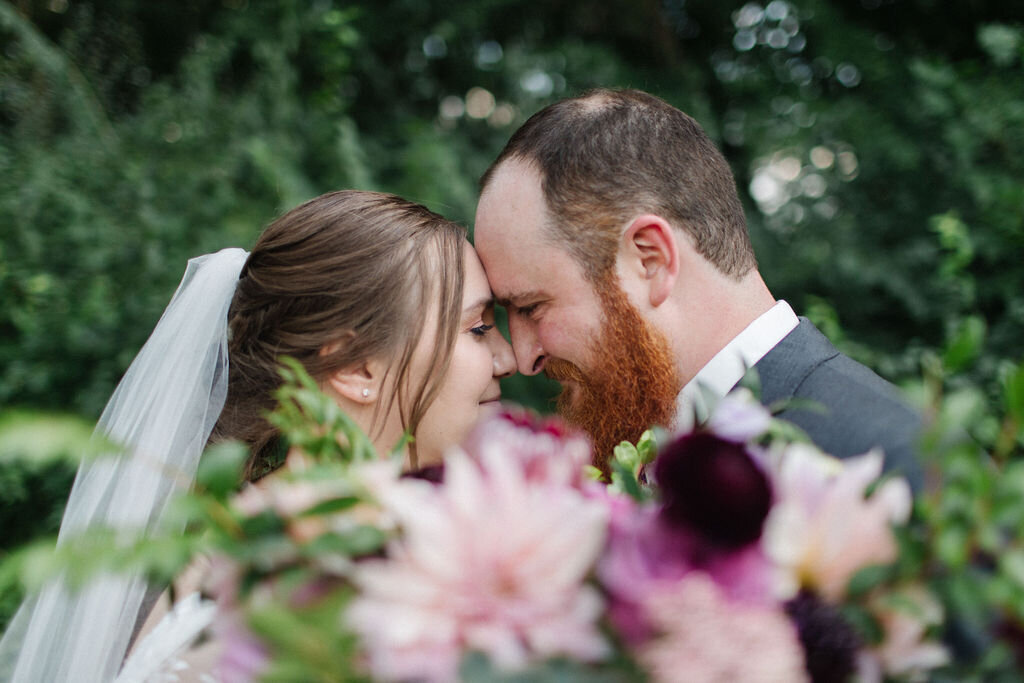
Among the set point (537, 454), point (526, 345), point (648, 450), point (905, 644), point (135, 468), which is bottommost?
point (135, 468)

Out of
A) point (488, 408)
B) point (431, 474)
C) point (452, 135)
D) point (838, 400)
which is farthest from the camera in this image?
point (452, 135)

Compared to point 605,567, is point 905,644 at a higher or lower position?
lower

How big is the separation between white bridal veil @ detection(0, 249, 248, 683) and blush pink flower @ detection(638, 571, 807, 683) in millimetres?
1813

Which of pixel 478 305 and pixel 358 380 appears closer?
pixel 358 380

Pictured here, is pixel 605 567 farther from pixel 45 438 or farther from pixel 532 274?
pixel 532 274

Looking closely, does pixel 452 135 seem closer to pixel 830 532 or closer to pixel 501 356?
pixel 501 356

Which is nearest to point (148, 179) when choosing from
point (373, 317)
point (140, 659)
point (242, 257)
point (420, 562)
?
point (242, 257)

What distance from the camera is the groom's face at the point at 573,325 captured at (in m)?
2.44

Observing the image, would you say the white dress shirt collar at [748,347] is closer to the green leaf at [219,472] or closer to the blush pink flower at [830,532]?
the blush pink flower at [830,532]

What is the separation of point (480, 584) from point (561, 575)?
0.08 meters

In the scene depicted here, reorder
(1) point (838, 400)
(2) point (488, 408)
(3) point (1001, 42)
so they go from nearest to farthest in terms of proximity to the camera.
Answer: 1. (1) point (838, 400)
2. (2) point (488, 408)
3. (3) point (1001, 42)

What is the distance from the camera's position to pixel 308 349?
8.19ft

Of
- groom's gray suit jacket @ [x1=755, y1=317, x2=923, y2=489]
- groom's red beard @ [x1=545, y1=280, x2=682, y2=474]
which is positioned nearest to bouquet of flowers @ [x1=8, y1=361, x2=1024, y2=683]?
groom's gray suit jacket @ [x1=755, y1=317, x2=923, y2=489]

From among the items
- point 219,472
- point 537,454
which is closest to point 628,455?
point 537,454
